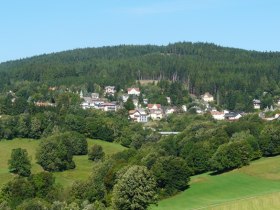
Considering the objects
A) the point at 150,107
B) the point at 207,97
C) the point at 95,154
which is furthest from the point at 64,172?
the point at 207,97

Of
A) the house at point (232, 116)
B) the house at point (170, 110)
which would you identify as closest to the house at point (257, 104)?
the house at point (232, 116)

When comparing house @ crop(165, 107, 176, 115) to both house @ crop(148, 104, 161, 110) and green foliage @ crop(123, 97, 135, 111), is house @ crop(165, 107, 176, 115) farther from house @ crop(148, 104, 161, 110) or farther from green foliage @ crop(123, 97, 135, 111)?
green foliage @ crop(123, 97, 135, 111)

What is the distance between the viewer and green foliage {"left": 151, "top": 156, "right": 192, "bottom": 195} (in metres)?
58.3

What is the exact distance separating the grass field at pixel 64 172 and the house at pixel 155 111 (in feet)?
136

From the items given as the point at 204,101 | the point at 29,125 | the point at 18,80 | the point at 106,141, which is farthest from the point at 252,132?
the point at 18,80

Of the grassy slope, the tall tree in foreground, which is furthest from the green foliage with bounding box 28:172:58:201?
the grassy slope

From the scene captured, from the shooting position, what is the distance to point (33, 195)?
56.1m

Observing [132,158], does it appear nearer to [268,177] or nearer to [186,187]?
[186,187]

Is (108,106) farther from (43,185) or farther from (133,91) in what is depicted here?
(43,185)

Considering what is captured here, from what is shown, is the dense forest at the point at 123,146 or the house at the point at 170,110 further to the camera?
the house at the point at 170,110

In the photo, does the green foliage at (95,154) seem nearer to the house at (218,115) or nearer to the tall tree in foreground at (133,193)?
the tall tree in foreground at (133,193)

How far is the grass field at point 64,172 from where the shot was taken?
78125 mm

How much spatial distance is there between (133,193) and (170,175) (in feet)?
33.3

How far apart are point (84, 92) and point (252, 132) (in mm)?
100803
